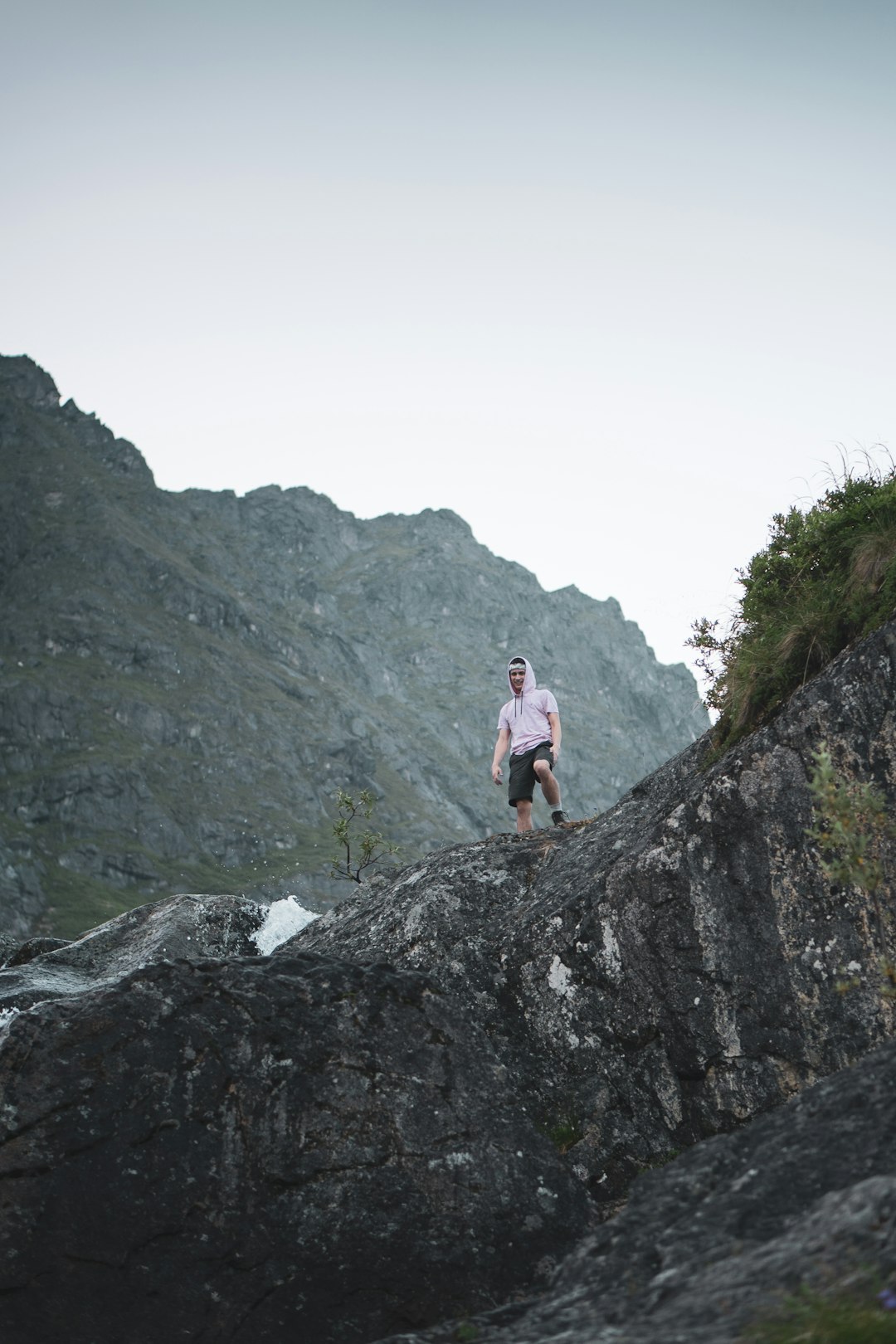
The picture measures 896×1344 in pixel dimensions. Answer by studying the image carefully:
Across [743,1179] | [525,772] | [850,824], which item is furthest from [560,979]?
[525,772]

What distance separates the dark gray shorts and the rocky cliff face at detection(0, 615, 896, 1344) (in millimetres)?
4954

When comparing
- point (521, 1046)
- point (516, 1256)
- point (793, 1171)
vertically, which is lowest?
point (516, 1256)

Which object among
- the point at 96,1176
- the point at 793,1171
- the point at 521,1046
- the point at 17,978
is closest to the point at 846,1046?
the point at 521,1046

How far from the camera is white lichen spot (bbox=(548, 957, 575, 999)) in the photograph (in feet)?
39.1

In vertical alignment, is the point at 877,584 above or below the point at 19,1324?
above

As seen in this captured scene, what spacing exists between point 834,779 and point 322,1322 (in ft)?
20.7

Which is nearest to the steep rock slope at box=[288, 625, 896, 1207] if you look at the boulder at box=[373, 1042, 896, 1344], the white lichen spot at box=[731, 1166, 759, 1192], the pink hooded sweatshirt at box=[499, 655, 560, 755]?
the boulder at box=[373, 1042, 896, 1344]

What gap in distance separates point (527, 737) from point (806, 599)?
6583 mm

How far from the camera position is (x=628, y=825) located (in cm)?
1374

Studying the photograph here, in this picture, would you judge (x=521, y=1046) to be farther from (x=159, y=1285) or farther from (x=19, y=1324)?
(x=19, y=1324)

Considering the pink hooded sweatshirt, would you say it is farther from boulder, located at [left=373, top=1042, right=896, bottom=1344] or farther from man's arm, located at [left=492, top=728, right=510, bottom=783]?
boulder, located at [left=373, top=1042, right=896, bottom=1344]

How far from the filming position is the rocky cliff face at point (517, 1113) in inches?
242

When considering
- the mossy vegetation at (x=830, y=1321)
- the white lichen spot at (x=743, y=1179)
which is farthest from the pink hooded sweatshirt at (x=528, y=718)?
the mossy vegetation at (x=830, y=1321)

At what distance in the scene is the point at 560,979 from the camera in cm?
1204
